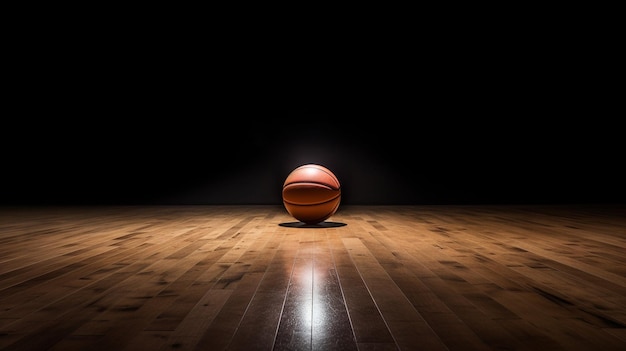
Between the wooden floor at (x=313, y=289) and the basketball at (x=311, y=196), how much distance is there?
0.42 metres

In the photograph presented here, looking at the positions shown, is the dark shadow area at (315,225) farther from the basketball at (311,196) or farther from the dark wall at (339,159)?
the dark wall at (339,159)

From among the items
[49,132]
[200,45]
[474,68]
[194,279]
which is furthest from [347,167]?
[194,279]

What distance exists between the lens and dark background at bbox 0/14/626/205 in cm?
782

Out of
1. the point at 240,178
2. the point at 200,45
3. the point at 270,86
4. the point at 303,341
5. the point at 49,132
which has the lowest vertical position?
the point at 303,341

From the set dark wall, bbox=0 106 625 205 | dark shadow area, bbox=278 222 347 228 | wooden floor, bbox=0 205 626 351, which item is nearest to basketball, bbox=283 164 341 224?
dark shadow area, bbox=278 222 347 228

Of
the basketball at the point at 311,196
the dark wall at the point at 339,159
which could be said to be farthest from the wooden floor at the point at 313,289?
the dark wall at the point at 339,159

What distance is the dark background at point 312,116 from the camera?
782cm

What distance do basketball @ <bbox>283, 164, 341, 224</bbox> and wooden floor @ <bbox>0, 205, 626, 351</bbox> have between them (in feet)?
1.36

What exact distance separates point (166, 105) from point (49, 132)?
198 centimetres

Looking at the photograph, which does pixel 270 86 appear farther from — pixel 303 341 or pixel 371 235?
pixel 303 341

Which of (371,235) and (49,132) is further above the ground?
(49,132)

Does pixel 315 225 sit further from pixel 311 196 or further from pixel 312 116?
pixel 312 116

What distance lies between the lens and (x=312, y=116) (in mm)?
7945

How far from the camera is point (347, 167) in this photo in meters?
7.95
